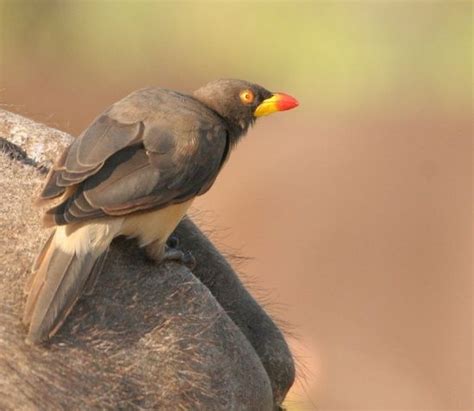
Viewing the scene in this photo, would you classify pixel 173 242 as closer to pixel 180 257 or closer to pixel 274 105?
pixel 180 257

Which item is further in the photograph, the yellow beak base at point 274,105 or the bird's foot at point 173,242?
the yellow beak base at point 274,105

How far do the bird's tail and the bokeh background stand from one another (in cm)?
403

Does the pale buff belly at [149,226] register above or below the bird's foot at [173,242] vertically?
above

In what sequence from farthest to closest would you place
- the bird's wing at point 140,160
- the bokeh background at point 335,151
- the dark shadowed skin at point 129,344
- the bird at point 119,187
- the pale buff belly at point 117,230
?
the bokeh background at point 335,151, the bird's wing at point 140,160, the pale buff belly at point 117,230, the bird at point 119,187, the dark shadowed skin at point 129,344

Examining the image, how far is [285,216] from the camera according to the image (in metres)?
15.0

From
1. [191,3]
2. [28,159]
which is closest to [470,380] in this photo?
[28,159]

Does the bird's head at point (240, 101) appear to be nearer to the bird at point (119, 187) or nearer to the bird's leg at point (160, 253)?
the bird at point (119, 187)

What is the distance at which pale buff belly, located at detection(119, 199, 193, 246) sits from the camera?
5.86 metres

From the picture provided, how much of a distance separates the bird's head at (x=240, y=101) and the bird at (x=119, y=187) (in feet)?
0.62

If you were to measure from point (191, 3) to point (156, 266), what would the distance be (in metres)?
16.3

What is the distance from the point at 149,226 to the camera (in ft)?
19.4

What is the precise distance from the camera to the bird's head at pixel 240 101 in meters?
6.97

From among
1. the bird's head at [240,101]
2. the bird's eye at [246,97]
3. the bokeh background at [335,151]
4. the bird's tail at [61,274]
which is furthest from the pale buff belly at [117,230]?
the bokeh background at [335,151]

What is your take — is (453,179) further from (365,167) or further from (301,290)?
(301,290)
